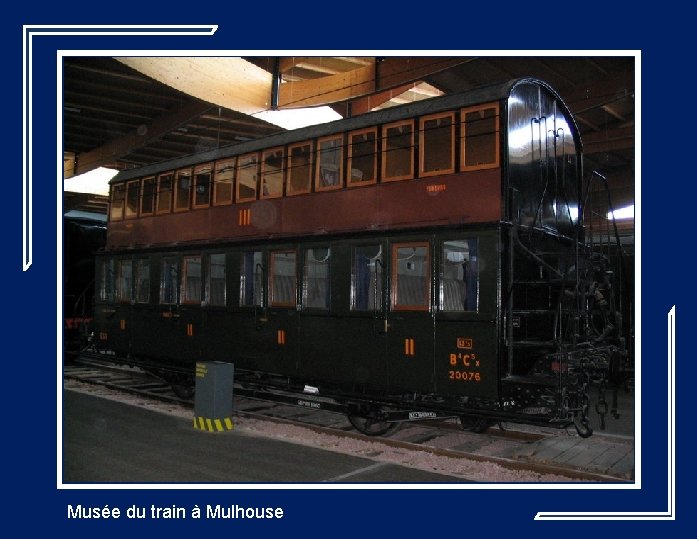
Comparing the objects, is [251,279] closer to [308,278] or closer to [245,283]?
[245,283]

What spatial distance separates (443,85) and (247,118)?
550 centimetres

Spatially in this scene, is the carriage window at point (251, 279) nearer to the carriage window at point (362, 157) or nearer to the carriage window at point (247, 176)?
the carriage window at point (247, 176)

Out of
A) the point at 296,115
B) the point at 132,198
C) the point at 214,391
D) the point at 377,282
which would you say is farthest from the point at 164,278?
the point at 377,282

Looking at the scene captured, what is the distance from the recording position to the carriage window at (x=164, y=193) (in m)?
12.5

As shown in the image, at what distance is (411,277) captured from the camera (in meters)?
8.17

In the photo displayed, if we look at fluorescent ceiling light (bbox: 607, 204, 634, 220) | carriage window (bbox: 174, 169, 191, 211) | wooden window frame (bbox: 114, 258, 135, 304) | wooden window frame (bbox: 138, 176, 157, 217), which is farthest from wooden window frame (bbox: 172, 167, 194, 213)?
fluorescent ceiling light (bbox: 607, 204, 634, 220)

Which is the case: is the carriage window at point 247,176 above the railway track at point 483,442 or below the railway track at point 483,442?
above

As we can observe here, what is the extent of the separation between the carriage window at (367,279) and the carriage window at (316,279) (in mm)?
568

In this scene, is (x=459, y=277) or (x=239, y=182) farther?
(x=239, y=182)

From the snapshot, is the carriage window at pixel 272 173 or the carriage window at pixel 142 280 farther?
the carriage window at pixel 142 280

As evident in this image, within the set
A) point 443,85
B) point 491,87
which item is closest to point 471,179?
point 491,87

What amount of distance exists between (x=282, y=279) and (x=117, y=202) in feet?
20.7

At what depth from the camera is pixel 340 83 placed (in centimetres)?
1302

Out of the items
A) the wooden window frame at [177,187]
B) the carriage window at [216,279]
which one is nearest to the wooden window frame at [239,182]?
the carriage window at [216,279]
